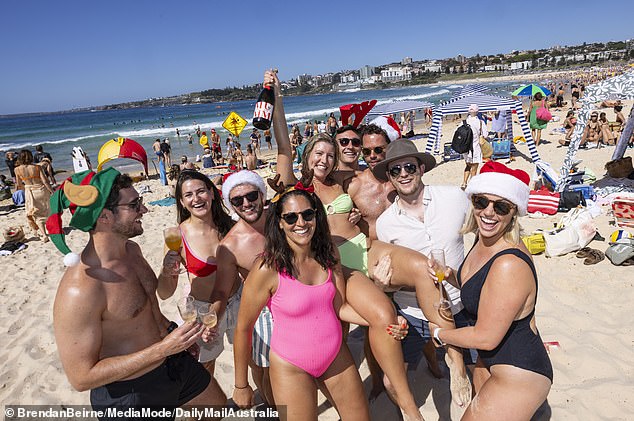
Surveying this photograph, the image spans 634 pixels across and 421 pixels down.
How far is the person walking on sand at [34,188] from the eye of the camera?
8461 mm

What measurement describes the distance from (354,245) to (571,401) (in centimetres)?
219

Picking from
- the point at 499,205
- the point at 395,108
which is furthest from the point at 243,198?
the point at 395,108

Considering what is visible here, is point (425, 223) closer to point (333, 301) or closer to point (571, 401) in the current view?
point (333, 301)

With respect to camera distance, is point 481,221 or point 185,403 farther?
point 185,403

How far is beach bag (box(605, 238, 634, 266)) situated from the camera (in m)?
5.00

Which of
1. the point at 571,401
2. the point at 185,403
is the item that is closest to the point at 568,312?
the point at 571,401

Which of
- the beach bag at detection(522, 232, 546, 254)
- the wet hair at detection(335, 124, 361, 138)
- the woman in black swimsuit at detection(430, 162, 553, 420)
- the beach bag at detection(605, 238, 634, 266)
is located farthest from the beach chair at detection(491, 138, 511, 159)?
the woman in black swimsuit at detection(430, 162, 553, 420)

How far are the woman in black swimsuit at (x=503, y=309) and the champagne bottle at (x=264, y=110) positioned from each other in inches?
68.7

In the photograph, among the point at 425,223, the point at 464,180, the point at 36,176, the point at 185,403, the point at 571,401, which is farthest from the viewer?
the point at 464,180

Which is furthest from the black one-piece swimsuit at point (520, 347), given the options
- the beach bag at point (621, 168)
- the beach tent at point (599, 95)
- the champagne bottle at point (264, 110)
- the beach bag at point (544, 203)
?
the beach bag at point (621, 168)

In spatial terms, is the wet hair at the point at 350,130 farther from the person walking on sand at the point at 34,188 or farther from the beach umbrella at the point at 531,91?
the beach umbrella at the point at 531,91

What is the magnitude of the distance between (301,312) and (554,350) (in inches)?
113

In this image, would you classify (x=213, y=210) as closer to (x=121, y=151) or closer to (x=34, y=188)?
(x=121, y=151)

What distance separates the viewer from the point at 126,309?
208 centimetres
